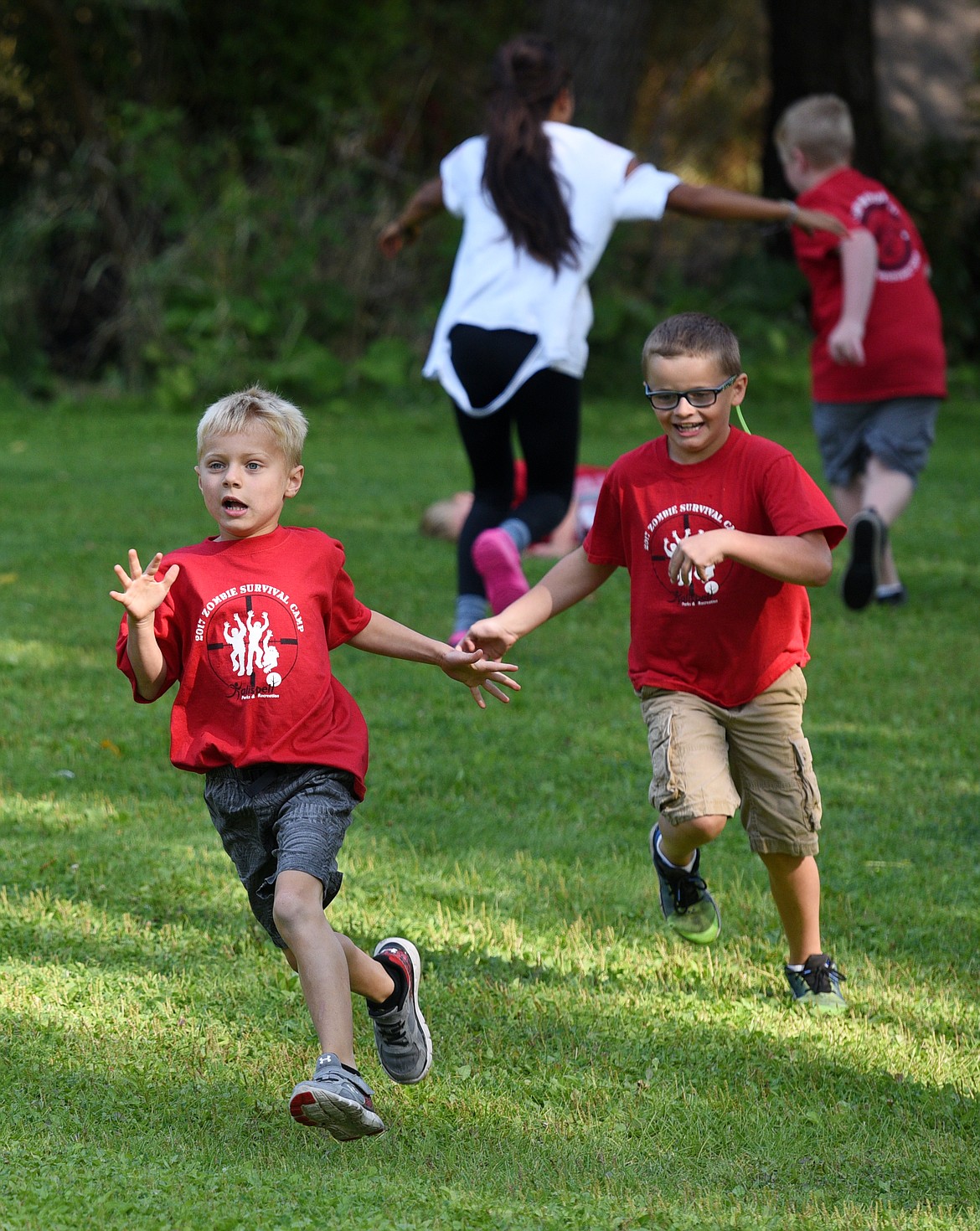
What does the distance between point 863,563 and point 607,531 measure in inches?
146

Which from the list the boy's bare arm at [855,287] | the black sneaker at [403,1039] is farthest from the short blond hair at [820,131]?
the black sneaker at [403,1039]

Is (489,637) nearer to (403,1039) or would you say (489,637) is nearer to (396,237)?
(403,1039)

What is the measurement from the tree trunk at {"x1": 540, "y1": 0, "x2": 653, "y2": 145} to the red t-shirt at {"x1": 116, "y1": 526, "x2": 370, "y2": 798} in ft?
41.5

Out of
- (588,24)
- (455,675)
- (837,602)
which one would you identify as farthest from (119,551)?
(588,24)

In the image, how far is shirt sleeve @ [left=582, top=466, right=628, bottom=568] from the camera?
380cm

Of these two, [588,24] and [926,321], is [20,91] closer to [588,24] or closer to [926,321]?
[588,24]

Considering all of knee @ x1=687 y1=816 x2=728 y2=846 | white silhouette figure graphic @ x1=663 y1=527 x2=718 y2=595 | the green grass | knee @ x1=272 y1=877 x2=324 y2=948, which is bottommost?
the green grass

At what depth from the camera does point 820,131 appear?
23.9 feet

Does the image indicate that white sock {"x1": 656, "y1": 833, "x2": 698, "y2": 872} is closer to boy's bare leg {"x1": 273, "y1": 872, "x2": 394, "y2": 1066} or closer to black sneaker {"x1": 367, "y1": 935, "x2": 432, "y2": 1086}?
black sneaker {"x1": 367, "y1": 935, "x2": 432, "y2": 1086}

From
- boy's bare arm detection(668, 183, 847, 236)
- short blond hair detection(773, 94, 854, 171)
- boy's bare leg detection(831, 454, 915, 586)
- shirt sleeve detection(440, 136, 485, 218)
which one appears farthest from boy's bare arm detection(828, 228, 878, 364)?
shirt sleeve detection(440, 136, 485, 218)

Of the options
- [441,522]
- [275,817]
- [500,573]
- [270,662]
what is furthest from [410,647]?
[441,522]

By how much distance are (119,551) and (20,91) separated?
9789mm

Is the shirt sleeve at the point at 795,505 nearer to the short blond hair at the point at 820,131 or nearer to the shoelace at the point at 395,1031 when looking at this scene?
the shoelace at the point at 395,1031

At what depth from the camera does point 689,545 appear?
3.27 meters
